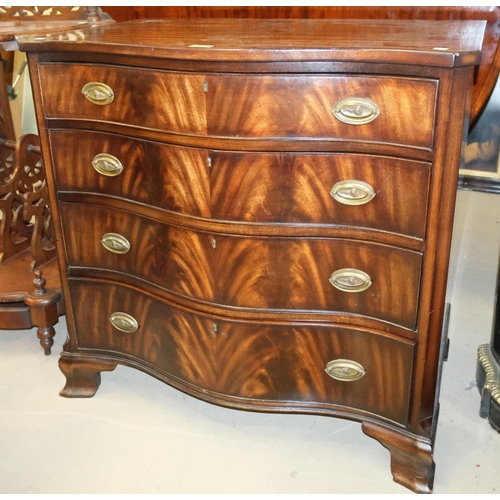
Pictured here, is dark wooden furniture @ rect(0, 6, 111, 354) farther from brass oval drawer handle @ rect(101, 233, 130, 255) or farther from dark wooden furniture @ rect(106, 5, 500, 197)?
brass oval drawer handle @ rect(101, 233, 130, 255)

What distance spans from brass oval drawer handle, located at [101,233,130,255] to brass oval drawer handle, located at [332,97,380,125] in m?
0.66

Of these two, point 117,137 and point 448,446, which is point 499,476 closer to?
point 448,446

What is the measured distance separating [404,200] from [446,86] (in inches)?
9.8

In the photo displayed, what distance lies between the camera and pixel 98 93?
1.50 m

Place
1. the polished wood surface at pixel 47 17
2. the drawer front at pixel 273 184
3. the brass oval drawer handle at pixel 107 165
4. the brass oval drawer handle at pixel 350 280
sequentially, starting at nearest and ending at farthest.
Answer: the drawer front at pixel 273 184 < the brass oval drawer handle at pixel 350 280 < the brass oval drawer handle at pixel 107 165 < the polished wood surface at pixel 47 17

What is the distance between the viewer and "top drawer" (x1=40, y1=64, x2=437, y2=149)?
1275mm

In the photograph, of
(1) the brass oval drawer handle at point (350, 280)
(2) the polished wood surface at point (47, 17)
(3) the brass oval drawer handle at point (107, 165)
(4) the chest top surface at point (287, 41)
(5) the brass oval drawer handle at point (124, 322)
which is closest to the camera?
(4) the chest top surface at point (287, 41)

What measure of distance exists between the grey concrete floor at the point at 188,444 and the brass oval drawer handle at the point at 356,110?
90 centimetres

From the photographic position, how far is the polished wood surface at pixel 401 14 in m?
1.94

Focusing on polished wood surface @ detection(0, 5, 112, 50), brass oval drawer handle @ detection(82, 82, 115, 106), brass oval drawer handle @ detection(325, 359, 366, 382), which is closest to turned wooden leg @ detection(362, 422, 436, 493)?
brass oval drawer handle @ detection(325, 359, 366, 382)

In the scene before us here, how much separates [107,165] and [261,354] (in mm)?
604

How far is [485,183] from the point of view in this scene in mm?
3359

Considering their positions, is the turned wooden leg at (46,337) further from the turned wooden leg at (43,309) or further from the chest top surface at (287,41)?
the chest top surface at (287,41)

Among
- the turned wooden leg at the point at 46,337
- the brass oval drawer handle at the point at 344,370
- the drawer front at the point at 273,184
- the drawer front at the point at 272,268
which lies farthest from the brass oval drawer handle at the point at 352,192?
the turned wooden leg at the point at 46,337
